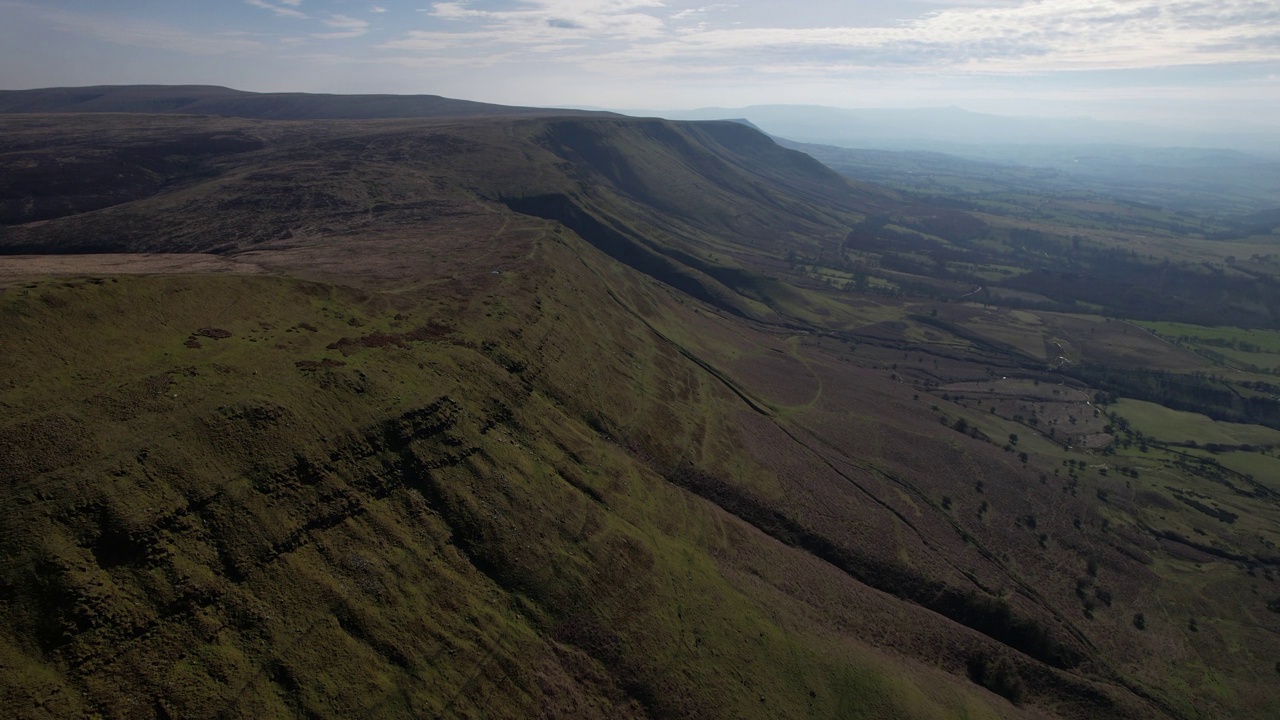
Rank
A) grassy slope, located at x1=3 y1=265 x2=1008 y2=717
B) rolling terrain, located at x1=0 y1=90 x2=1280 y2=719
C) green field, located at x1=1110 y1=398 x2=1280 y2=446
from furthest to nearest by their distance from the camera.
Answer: green field, located at x1=1110 y1=398 x2=1280 y2=446 → rolling terrain, located at x1=0 y1=90 x2=1280 y2=719 → grassy slope, located at x1=3 y1=265 x2=1008 y2=717

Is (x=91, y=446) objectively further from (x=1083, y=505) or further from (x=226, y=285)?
(x=1083, y=505)

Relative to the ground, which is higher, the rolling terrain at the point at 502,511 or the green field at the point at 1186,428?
the rolling terrain at the point at 502,511

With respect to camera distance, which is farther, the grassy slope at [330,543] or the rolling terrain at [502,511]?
the rolling terrain at [502,511]

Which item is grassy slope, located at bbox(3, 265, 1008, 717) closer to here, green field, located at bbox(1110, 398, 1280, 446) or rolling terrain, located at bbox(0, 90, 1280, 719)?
rolling terrain, located at bbox(0, 90, 1280, 719)

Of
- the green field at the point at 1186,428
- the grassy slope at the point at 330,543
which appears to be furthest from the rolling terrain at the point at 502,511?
the green field at the point at 1186,428

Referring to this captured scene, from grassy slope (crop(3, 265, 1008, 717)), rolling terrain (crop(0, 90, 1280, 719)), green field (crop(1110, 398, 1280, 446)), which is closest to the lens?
grassy slope (crop(3, 265, 1008, 717))

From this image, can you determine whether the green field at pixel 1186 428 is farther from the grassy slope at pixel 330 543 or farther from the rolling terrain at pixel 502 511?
the grassy slope at pixel 330 543

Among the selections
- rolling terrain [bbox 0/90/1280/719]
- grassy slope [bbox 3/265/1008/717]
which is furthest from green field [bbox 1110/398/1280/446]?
grassy slope [bbox 3/265/1008/717]

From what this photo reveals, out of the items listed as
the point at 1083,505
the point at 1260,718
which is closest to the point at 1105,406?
the point at 1083,505
